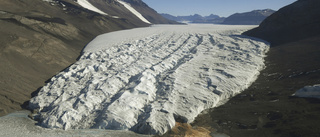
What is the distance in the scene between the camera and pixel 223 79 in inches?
486

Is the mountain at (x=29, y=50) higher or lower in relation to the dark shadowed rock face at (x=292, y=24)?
lower

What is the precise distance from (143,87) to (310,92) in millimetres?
7218

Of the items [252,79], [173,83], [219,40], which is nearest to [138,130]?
[173,83]

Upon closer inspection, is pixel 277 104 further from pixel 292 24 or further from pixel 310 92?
pixel 292 24

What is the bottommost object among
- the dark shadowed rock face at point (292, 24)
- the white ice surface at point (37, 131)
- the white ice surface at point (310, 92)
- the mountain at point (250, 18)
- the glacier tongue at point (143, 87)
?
the white ice surface at point (37, 131)

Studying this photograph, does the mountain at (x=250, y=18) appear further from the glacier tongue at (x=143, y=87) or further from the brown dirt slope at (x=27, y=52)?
the brown dirt slope at (x=27, y=52)

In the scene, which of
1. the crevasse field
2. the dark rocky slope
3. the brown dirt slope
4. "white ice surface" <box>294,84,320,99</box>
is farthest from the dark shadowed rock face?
the brown dirt slope

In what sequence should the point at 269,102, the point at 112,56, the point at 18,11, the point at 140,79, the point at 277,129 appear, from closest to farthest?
the point at 277,129, the point at 269,102, the point at 140,79, the point at 112,56, the point at 18,11

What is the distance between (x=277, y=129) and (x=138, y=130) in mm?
4695

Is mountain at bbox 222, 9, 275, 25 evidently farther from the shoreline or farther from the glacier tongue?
the shoreline

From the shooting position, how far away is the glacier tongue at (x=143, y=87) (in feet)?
28.5

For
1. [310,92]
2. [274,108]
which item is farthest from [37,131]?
[310,92]

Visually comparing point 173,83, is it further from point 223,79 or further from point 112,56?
point 112,56

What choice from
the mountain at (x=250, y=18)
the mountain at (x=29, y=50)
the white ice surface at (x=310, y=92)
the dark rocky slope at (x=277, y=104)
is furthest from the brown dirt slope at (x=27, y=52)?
the mountain at (x=250, y=18)
